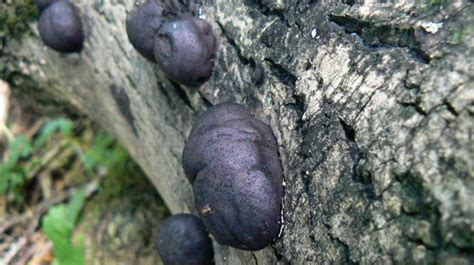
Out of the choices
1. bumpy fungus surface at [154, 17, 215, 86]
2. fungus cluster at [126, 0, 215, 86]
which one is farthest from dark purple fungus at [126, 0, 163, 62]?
bumpy fungus surface at [154, 17, 215, 86]

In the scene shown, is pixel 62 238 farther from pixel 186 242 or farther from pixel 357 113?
pixel 357 113

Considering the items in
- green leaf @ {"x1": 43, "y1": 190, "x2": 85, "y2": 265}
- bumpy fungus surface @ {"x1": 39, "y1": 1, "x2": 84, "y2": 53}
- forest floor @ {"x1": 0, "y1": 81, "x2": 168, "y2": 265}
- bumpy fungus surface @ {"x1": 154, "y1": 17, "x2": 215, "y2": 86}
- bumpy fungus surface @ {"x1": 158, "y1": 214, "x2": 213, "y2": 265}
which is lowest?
forest floor @ {"x1": 0, "y1": 81, "x2": 168, "y2": 265}

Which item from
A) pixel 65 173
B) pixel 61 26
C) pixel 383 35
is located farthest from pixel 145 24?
pixel 65 173

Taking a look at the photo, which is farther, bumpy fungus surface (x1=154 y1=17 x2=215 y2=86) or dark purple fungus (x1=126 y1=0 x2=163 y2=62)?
dark purple fungus (x1=126 y1=0 x2=163 y2=62)

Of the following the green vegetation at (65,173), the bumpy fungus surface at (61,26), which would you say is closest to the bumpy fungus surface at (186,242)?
the bumpy fungus surface at (61,26)

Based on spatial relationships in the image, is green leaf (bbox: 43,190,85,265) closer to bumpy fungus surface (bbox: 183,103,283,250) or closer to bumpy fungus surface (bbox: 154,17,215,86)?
bumpy fungus surface (bbox: 154,17,215,86)

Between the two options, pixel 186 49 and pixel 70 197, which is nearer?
pixel 186 49

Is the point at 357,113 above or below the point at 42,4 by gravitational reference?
above

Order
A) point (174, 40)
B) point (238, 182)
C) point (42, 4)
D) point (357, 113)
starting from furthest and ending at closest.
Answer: point (42, 4), point (174, 40), point (238, 182), point (357, 113)
